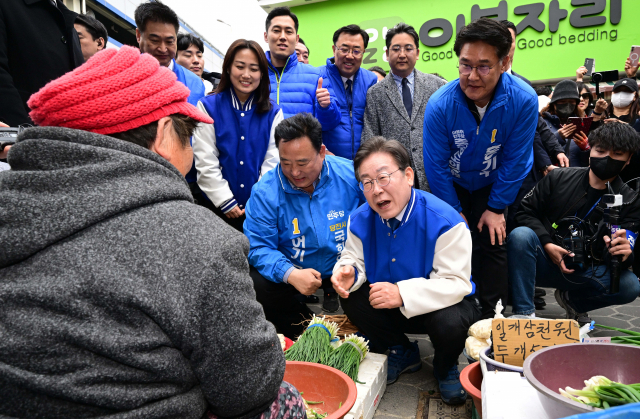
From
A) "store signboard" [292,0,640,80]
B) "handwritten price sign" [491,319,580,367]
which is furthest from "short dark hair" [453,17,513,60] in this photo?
"store signboard" [292,0,640,80]

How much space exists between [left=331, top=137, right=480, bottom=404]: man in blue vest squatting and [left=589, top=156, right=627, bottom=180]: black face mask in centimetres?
167

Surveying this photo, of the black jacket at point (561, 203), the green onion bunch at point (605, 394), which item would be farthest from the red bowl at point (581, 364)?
the black jacket at point (561, 203)

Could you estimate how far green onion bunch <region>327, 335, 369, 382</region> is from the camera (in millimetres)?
2500

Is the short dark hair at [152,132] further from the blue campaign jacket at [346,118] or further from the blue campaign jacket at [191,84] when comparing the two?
the blue campaign jacket at [346,118]

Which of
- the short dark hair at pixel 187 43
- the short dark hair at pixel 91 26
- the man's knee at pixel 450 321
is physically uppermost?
the short dark hair at pixel 91 26

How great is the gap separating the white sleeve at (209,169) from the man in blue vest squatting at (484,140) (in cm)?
173

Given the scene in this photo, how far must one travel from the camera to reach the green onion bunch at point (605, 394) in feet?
4.44

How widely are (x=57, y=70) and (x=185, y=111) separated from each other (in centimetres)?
Answer: 231

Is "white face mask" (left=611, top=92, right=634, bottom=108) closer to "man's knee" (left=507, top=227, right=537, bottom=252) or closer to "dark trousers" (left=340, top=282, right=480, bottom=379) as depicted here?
"man's knee" (left=507, top=227, right=537, bottom=252)

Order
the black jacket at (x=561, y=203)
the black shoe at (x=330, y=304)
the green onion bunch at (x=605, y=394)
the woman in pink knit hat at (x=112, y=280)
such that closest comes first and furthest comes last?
the woman in pink knit hat at (x=112, y=280) < the green onion bunch at (x=605, y=394) < the black jacket at (x=561, y=203) < the black shoe at (x=330, y=304)

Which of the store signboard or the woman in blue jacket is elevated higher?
the store signboard

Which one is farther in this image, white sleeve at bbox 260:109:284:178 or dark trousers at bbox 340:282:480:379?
white sleeve at bbox 260:109:284:178

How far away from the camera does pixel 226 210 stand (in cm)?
377

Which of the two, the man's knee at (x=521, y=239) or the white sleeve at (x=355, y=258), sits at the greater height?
the white sleeve at (x=355, y=258)
